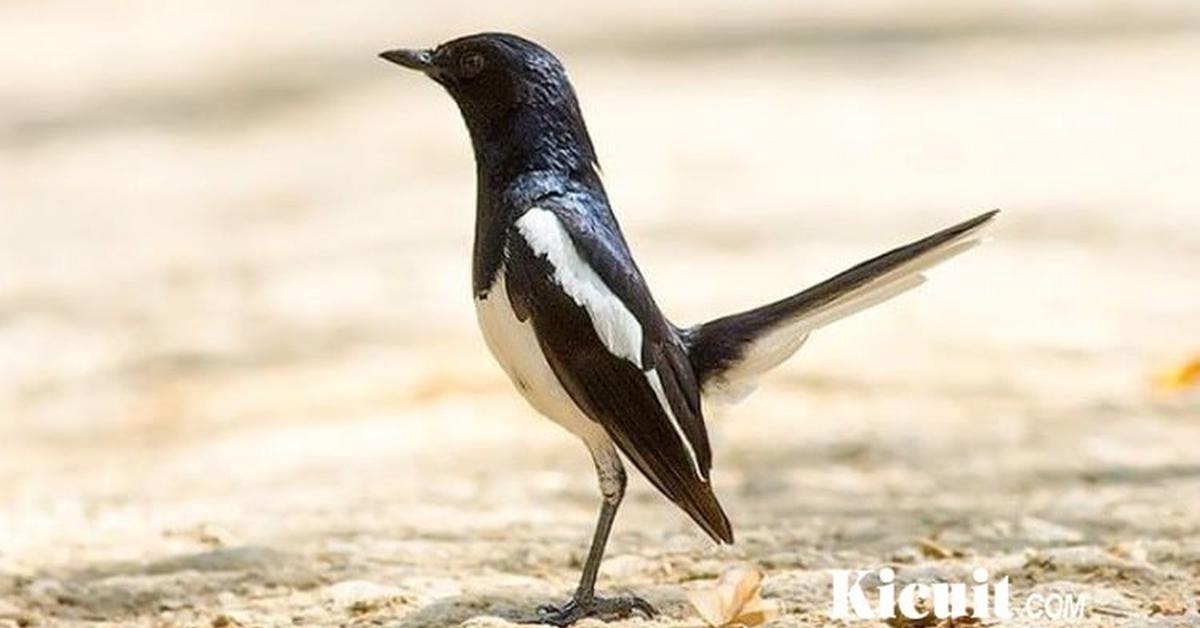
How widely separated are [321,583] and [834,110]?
283 inches

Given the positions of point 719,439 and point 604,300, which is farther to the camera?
point 719,439

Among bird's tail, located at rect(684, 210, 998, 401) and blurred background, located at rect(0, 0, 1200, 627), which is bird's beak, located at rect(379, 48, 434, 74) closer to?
bird's tail, located at rect(684, 210, 998, 401)

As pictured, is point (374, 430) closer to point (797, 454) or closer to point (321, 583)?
point (797, 454)

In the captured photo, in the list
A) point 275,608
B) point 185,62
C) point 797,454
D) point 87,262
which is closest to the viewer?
point 275,608

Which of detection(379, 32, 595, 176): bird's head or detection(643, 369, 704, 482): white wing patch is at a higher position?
detection(379, 32, 595, 176): bird's head

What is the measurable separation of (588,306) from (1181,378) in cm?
319

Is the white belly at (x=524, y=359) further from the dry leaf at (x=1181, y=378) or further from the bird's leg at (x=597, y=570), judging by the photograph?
the dry leaf at (x=1181, y=378)

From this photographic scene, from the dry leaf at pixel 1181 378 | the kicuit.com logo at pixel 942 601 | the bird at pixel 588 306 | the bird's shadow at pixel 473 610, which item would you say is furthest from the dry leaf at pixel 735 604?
the dry leaf at pixel 1181 378

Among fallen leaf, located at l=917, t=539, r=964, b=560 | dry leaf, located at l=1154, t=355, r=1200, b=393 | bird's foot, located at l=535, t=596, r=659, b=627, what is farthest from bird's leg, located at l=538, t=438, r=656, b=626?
dry leaf, located at l=1154, t=355, r=1200, b=393

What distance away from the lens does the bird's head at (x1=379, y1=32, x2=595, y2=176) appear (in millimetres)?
4156

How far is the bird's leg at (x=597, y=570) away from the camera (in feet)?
13.4

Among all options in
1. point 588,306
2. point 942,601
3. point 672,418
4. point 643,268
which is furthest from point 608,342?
point 643,268

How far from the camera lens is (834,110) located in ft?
37.7

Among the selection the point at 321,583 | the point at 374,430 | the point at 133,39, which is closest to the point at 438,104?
the point at 133,39
